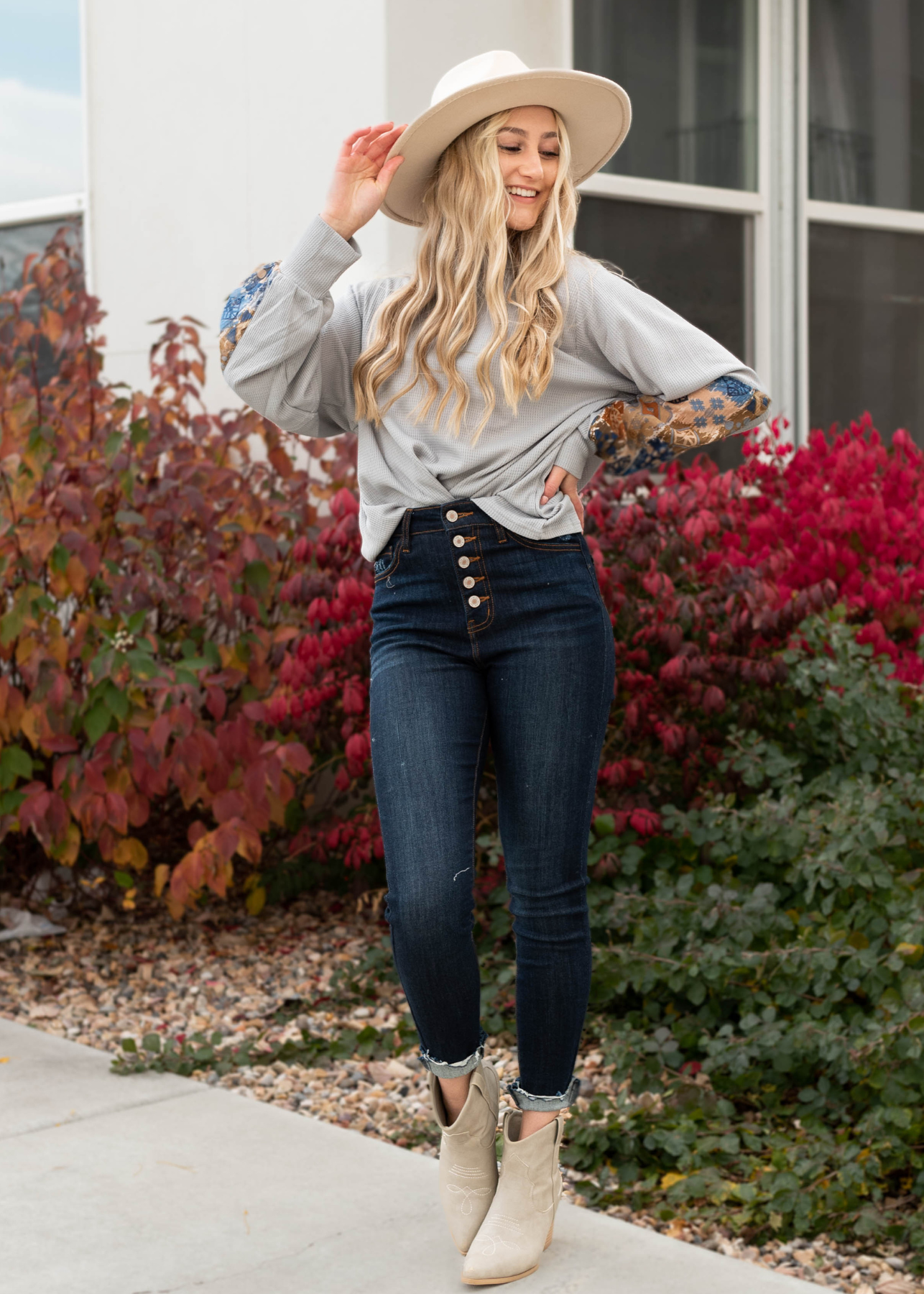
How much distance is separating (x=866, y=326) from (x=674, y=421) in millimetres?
3828

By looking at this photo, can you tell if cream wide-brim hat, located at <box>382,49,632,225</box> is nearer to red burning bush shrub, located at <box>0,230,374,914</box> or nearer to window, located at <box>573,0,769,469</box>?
red burning bush shrub, located at <box>0,230,374,914</box>

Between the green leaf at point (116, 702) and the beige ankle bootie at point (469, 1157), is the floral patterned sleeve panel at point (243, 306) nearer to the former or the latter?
the beige ankle bootie at point (469, 1157)

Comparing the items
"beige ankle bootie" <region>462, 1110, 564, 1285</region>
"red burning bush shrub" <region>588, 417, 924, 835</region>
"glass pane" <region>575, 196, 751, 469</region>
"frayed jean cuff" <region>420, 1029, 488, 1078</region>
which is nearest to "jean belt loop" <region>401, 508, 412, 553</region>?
"frayed jean cuff" <region>420, 1029, 488, 1078</region>

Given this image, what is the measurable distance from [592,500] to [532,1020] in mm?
1822

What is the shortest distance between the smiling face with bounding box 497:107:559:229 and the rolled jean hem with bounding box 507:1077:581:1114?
1417 mm

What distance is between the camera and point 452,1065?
2305 millimetres

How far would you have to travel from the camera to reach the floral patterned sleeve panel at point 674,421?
229cm

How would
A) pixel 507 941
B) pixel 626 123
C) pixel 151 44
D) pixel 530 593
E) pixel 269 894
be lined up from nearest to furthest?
pixel 530 593, pixel 626 123, pixel 507 941, pixel 269 894, pixel 151 44

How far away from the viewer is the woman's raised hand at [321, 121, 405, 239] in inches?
89.9

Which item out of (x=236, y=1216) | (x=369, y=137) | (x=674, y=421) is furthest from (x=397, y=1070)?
(x=369, y=137)

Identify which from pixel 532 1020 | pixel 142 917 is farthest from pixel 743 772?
pixel 142 917

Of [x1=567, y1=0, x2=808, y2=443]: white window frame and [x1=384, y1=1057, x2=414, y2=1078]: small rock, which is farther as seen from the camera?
[x1=567, y1=0, x2=808, y2=443]: white window frame

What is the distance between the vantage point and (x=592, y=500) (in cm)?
385

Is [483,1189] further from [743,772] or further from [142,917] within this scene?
[142,917]
